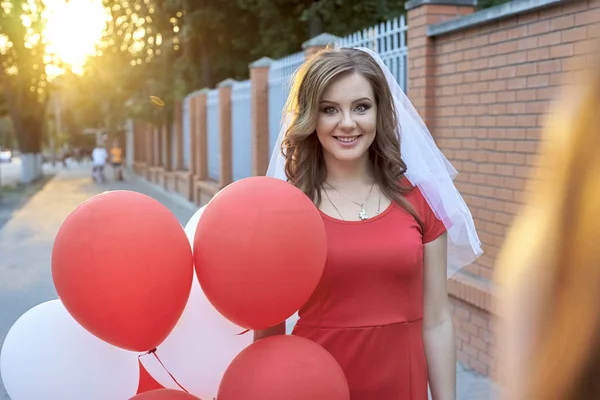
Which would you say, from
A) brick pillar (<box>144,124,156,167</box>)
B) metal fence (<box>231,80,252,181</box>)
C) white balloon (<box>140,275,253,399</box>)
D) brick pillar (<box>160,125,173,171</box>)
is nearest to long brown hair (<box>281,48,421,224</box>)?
white balloon (<box>140,275,253,399</box>)

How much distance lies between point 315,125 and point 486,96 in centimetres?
312

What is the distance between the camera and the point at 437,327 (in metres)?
2.15

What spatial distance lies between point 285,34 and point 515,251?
15540 millimetres

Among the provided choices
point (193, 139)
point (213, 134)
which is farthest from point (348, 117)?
point (193, 139)

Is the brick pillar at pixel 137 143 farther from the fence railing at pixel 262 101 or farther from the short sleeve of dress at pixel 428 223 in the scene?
the short sleeve of dress at pixel 428 223

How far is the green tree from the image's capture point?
81.5 ft

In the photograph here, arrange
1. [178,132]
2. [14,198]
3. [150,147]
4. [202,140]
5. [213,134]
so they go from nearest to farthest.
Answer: [213,134] → [202,140] → [178,132] → [14,198] → [150,147]

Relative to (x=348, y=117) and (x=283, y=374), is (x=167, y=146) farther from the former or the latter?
(x=283, y=374)

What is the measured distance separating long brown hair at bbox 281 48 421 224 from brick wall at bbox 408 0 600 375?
88.2 inches

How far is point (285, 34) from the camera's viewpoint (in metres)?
15.9

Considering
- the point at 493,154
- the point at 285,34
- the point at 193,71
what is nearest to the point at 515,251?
the point at 493,154

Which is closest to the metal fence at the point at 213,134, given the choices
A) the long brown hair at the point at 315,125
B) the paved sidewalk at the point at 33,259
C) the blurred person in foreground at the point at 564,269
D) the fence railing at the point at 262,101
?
the fence railing at the point at 262,101

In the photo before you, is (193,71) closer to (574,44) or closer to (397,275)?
(574,44)

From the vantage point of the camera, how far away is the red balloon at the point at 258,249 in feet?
5.71
